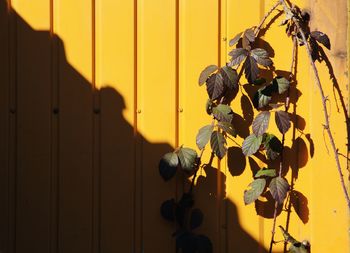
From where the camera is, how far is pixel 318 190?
279 centimetres

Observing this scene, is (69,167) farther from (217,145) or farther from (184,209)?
(217,145)

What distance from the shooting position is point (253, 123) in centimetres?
273

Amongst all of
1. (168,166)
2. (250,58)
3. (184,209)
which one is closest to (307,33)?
(250,58)

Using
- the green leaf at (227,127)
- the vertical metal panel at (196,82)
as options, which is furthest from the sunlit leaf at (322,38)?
the green leaf at (227,127)

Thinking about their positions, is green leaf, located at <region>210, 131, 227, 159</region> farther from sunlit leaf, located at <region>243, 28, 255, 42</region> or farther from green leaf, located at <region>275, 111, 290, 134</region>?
sunlit leaf, located at <region>243, 28, 255, 42</region>

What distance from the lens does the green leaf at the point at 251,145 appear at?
2.70 meters

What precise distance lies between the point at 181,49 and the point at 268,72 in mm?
465

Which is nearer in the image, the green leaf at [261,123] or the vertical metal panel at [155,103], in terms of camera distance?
the green leaf at [261,123]

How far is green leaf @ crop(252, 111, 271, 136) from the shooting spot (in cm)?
269

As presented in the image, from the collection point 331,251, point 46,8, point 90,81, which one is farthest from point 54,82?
point 331,251

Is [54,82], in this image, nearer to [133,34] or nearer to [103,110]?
[103,110]

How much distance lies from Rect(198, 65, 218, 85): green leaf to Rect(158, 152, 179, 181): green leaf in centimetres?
39

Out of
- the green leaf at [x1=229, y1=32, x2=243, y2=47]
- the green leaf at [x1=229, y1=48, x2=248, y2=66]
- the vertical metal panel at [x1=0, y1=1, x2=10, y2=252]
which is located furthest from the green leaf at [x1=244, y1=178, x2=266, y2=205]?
the vertical metal panel at [x1=0, y1=1, x2=10, y2=252]

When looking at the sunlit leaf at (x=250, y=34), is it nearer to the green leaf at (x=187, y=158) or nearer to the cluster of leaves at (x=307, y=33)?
the cluster of leaves at (x=307, y=33)
